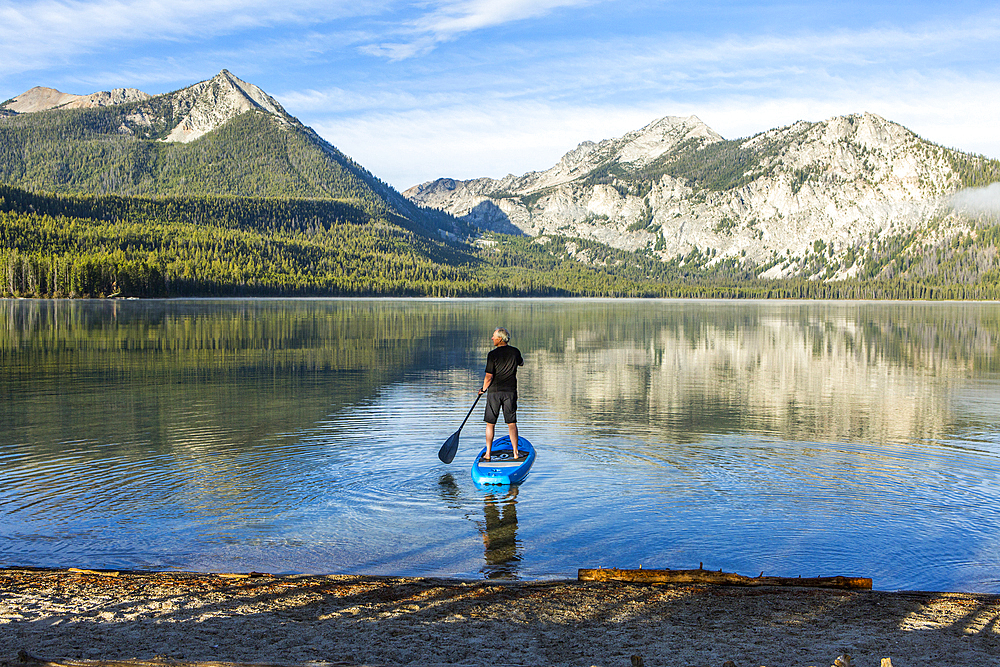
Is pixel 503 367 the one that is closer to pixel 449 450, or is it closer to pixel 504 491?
pixel 449 450

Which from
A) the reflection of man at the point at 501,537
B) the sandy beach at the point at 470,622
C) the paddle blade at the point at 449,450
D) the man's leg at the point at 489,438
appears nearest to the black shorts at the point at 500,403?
the man's leg at the point at 489,438

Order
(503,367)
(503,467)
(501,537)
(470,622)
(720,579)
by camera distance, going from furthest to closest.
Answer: (503,367)
(503,467)
(501,537)
(720,579)
(470,622)

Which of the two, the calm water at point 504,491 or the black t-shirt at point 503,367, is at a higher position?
the black t-shirt at point 503,367

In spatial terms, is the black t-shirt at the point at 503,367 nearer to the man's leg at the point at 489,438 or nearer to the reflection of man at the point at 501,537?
the man's leg at the point at 489,438

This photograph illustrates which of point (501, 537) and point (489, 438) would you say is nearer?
point (501, 537)

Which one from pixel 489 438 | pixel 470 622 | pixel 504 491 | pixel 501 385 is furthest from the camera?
pixel 501 385

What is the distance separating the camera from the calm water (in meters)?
14.4

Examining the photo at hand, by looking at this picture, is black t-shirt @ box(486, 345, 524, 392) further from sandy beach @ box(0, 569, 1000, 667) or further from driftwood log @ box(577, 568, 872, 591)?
driftwood log @ box(577, 568, 872, 591)

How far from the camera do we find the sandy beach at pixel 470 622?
9.13m

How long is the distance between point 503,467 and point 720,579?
310 inches

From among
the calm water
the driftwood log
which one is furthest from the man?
the driftwood log

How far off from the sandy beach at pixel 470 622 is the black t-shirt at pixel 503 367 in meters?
8.69

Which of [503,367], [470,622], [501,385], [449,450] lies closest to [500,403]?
[501,385]

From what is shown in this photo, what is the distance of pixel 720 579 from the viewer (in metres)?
12.0
